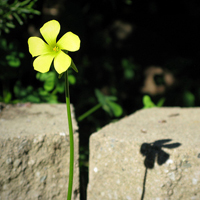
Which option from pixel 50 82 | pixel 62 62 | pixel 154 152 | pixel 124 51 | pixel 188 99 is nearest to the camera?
pixel 62 62

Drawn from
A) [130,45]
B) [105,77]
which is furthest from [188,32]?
[105,77]

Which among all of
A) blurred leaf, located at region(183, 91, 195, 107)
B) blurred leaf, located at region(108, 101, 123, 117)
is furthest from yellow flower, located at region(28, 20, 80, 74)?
blurred leaf, located at region(183, 91, 195, 107)

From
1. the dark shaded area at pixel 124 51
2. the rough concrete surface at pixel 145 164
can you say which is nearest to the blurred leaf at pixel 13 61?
the dark shaded area at pixel 124 51

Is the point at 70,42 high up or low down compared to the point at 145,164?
up

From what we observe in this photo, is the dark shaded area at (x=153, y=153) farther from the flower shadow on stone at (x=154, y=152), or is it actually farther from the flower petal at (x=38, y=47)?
the flower petal at (x=38, y=47)

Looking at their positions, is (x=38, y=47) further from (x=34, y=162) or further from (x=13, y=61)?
(x=13, y=61)

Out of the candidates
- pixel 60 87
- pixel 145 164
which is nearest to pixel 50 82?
pixel 60 87
